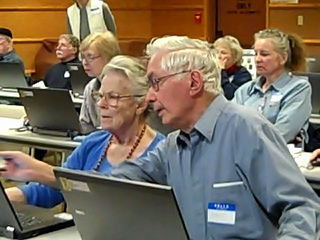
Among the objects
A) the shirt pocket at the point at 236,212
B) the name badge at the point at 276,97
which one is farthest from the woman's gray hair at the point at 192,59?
the name badge at the point at 276,97

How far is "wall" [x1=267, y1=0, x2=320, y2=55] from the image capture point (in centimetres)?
893

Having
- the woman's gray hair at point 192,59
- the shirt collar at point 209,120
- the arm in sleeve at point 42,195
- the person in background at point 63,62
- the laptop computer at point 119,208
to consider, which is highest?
the woman's gray hair at point 192,59

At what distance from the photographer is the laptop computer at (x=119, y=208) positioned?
1.60m

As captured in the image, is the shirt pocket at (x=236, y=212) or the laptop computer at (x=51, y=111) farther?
the laptop computer at (x=51, y=111)

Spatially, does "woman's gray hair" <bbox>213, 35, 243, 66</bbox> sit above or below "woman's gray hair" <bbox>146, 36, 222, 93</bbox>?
below

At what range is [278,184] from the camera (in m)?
1.79

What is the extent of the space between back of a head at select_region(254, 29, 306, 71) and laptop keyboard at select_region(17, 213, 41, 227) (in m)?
2.51

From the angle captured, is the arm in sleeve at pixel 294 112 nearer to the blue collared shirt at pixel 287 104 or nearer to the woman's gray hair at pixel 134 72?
the blue collared shirt at pixel 287 104

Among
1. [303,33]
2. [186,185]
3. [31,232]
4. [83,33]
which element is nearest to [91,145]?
[31,232]

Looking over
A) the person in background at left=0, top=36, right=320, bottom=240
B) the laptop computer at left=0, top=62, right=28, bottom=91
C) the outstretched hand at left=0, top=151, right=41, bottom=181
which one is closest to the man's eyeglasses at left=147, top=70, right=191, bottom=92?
the person in background at left=0, top=36, right=320, bottom=240

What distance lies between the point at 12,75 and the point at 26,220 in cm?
416

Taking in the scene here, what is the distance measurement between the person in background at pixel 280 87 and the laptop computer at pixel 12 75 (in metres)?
2.42

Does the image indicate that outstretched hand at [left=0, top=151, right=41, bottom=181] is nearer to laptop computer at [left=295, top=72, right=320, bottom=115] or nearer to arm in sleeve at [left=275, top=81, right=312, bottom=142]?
arm in sleeve at [left=275, top=81, right=312, bottom=142]

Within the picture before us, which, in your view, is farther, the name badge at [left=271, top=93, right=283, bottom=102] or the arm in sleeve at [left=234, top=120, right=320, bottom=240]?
the name badge at [left=271, top=93, right=283, bottom=102]
